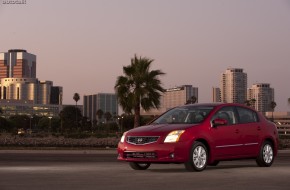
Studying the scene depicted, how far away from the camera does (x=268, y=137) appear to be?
1480 centimetres

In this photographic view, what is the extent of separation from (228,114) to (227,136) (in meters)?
0.70

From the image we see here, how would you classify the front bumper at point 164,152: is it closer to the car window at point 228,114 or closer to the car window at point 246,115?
the car window at point 228,114

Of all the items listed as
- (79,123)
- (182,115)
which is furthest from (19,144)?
(79,123)

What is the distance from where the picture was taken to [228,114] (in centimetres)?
1418

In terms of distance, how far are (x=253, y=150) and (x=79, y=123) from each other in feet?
508

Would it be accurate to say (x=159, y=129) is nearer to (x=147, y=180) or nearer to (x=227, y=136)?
(x=227, y=136)

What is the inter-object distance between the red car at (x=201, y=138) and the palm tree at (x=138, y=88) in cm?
2333

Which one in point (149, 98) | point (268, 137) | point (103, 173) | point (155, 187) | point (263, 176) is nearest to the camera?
point (155, 187)

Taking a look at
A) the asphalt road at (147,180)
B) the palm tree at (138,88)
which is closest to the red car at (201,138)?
the asphalt road at (147,180)

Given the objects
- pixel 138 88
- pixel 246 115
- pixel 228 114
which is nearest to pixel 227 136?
pixel 228 114

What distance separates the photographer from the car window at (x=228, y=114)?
13.9 meters

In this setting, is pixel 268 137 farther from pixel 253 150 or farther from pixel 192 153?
pixel 192 153

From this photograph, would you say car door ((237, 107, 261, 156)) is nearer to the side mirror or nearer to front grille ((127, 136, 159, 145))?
the side mirror

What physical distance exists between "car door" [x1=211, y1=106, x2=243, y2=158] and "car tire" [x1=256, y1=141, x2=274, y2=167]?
2.65 feet
